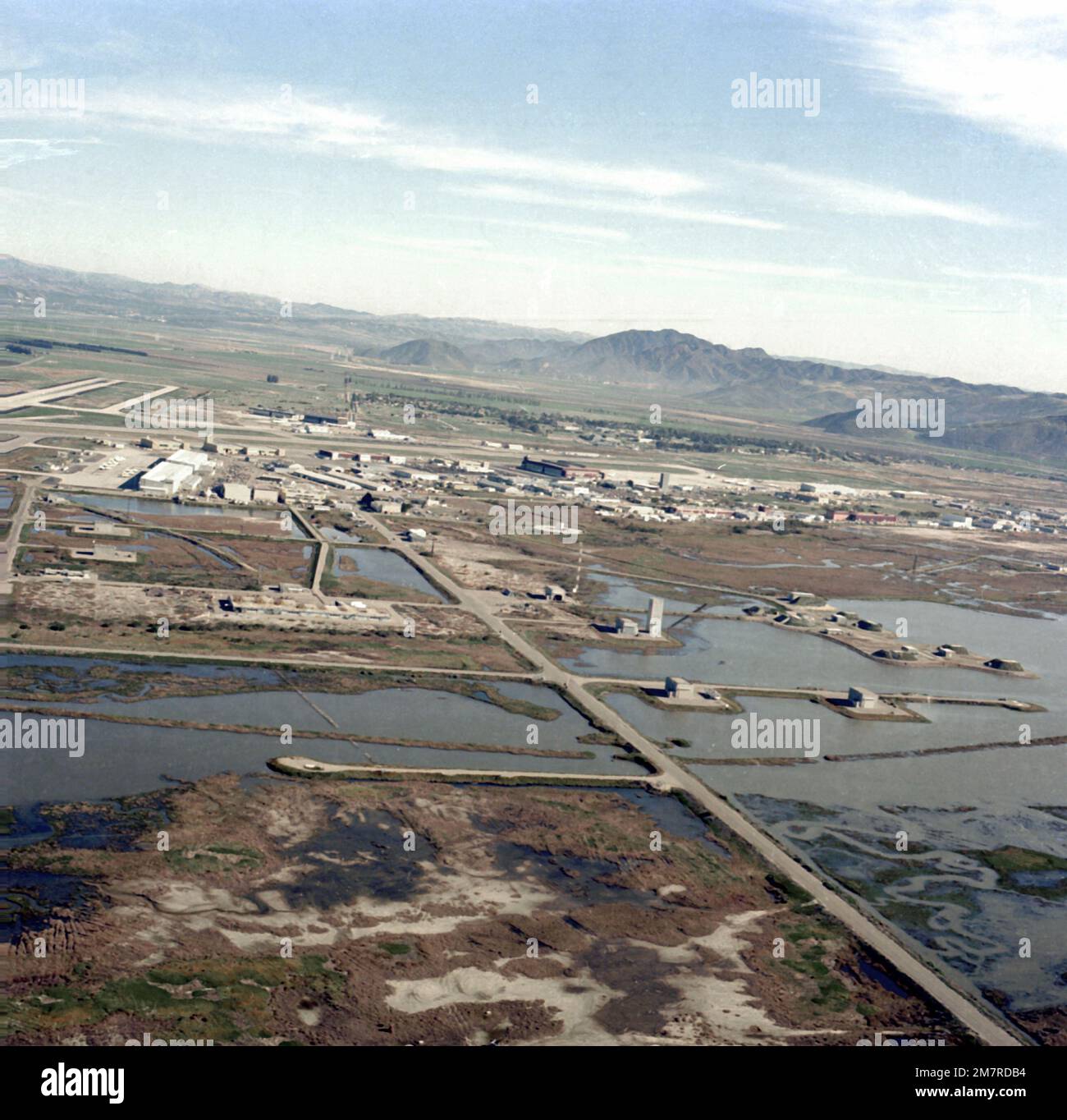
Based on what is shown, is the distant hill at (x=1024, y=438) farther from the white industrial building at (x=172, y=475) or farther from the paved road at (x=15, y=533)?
the paved road at (x=15, y=533)

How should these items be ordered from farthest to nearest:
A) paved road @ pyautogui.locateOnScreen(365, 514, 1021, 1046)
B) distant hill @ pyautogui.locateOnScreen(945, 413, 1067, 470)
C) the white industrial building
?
1. distant hill @ pyautogui.locateOnScreen(945, 413, 1067, 470)
2. the white industrial building
3. paved road @ pyautogui.locateOnScreen(365, 514, 1021, 1046)

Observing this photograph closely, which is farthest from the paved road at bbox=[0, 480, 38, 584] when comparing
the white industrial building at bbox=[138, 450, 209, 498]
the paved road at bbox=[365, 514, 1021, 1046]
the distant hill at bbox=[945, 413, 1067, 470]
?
the distant hill at bbox=[945, 413, 1067, 470]

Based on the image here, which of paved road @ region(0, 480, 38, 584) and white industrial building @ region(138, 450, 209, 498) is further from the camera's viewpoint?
white industrial building @ region(138, 450, 209, 498)

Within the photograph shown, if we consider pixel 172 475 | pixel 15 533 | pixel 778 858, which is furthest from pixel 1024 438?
pixel 778 858

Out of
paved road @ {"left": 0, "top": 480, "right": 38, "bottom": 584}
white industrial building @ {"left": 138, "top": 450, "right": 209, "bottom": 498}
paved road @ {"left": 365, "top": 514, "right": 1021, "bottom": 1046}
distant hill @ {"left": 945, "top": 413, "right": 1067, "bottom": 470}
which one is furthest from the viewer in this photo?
distant hill @ {"left": 945, "top": 413, "right": 1067, "bottom": 470}

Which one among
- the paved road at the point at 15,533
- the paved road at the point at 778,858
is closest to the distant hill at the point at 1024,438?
the paved road at the point at 778,858

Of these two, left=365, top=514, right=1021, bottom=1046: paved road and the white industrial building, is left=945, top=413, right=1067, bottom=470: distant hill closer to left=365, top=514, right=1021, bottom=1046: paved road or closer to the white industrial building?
the white industrial building

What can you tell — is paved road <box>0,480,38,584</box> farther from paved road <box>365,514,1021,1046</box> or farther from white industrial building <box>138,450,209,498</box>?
paved road <box>365,514,1021,1046</box>

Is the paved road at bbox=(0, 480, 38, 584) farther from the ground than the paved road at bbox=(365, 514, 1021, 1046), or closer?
farther from the ground

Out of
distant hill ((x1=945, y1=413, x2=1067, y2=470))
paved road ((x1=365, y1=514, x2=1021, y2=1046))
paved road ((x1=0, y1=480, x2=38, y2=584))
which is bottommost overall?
paved road ((x1=365, y1=514, x2=1021, y2=1046))
